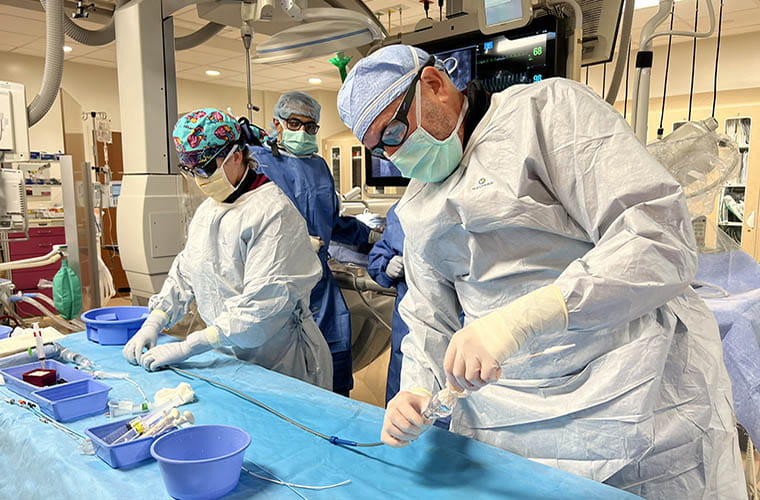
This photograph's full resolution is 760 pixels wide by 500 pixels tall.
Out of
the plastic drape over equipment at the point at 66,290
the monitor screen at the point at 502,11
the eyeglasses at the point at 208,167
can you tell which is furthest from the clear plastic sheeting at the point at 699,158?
the plastic drape over equipment at the point at 66,290

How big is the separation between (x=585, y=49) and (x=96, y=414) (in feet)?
7.24

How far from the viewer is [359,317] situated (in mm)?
3137

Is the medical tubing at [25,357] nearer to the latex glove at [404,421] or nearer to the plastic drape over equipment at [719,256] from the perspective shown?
the latex glove at [404,421]

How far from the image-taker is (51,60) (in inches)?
104

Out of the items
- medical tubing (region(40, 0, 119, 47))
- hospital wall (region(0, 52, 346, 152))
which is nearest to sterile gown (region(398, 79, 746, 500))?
medical tubing (region(40, 0, 119, 47))

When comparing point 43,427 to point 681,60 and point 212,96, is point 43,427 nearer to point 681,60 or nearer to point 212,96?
point 681,60

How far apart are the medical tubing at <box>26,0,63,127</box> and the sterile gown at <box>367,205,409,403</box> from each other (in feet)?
6.02

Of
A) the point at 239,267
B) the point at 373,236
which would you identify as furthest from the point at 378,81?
the point at 373,236

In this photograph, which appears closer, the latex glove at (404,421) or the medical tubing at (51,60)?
the latex glove at (404,421)

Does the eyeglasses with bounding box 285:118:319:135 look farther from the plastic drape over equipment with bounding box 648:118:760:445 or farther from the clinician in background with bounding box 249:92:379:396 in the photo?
the plastic drape over equipment with bounding box 648:118:760:445

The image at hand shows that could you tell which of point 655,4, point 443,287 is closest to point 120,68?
point 443,287

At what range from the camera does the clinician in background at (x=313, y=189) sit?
2465 mm

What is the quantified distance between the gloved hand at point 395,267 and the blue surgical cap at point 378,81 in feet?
3.97

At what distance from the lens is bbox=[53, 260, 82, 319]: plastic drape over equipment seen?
9.66 feet
